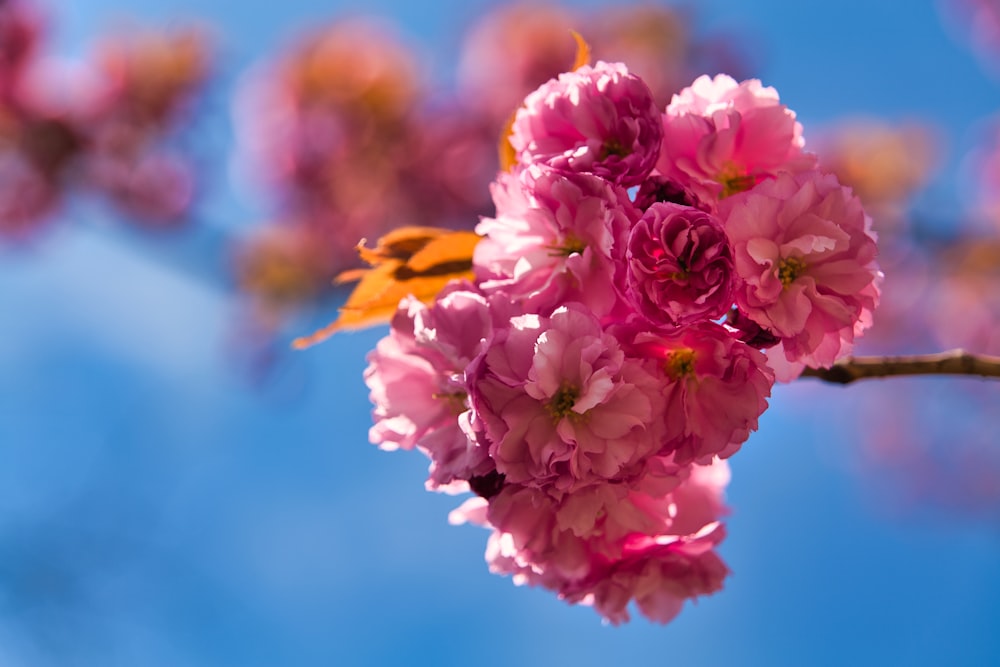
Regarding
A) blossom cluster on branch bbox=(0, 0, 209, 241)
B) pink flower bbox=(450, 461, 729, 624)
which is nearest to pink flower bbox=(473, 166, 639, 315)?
pink flower bbox=(450, 461, 729, 624)

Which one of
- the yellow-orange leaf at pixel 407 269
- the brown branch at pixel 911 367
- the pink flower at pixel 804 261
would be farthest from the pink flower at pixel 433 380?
the brown branch at pixel 911 367

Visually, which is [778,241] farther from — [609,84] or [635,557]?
[635,557]

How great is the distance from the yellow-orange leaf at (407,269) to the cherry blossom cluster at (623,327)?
0.34 ft

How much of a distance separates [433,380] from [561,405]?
0.22m

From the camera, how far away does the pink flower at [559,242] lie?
971mm

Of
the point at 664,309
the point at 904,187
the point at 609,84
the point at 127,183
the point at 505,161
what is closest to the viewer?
the point at 664,309

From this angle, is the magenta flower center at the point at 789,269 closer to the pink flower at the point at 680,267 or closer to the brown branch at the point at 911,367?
the pink flower at the point at 680,267

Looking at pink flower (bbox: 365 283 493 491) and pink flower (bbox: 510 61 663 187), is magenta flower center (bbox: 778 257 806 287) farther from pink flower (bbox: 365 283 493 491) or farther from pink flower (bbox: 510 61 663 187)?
pink flower (bbox: 365 283 493 491)

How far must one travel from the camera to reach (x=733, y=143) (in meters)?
1.04

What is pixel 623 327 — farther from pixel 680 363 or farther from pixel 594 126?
pixel 594 126

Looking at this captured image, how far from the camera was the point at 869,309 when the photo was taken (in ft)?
3.28

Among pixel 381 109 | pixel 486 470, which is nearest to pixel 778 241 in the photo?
pixel 486 470

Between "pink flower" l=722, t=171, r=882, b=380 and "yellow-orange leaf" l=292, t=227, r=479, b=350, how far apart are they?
410 mm

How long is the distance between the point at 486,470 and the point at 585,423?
133mm
